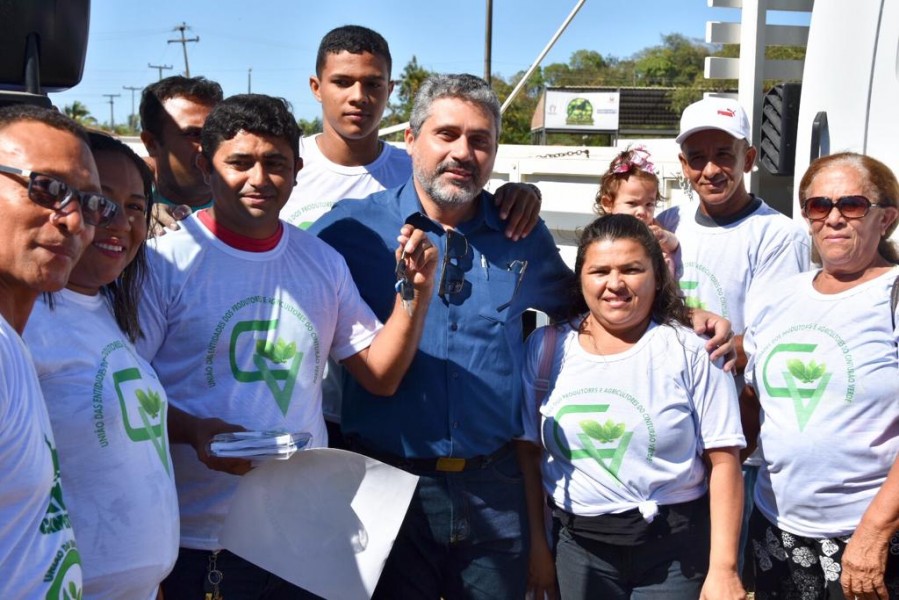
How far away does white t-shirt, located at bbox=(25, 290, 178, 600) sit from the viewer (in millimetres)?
2037

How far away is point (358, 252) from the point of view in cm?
314

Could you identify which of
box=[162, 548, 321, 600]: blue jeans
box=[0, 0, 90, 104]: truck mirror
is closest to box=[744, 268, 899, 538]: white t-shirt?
box=[162, 548, 321, 600]: blue jeans

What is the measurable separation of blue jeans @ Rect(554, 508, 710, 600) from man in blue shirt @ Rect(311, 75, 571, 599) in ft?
0.79

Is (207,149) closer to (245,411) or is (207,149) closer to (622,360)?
(245,411)

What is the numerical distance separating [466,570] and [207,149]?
151cm

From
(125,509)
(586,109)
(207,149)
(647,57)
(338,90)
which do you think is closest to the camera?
(125,509)

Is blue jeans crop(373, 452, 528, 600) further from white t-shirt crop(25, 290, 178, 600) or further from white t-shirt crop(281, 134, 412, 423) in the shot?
white t-shirt crop(281, 134, 412, 423)

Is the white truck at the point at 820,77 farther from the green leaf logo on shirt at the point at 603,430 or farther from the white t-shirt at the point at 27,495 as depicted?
the white t-shirt at the point at 27,495

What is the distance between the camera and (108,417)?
2080 mm

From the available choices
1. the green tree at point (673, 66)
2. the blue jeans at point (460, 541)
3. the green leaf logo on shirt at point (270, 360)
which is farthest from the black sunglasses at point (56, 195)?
the green tree at point (673, 66)

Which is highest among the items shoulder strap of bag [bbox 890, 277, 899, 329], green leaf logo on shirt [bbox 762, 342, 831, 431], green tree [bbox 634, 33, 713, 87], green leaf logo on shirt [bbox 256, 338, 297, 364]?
green tree [bbox 634, 33, 713, 87]

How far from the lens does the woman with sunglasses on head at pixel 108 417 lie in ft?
6.70

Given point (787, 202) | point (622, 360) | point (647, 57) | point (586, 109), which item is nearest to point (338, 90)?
point (622, 360)

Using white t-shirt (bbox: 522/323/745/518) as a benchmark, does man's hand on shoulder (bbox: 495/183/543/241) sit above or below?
above
